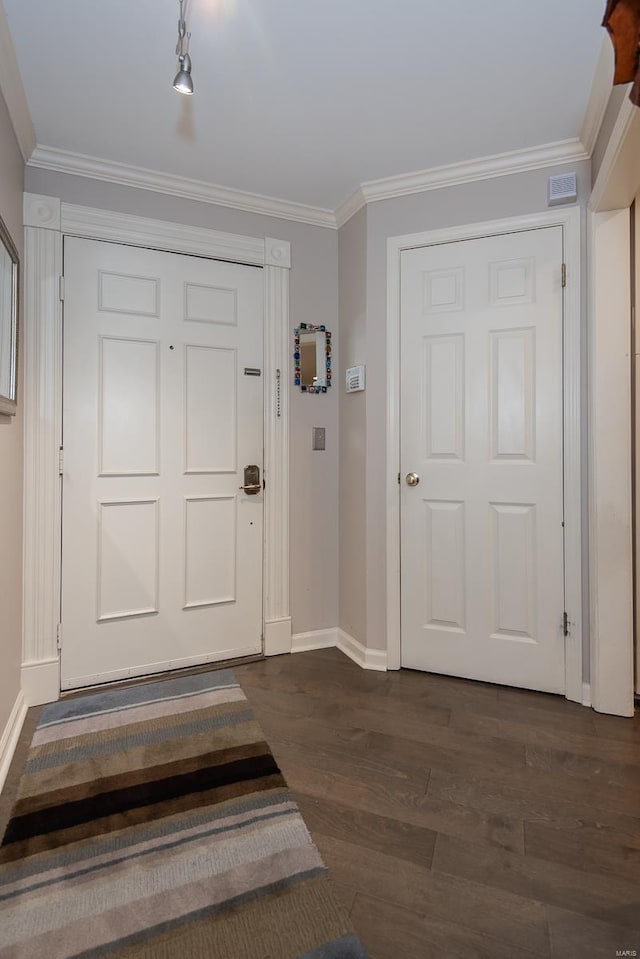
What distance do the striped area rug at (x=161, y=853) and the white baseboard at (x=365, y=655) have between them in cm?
75

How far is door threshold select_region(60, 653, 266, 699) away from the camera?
87.1 inches

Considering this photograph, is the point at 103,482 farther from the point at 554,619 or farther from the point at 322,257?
the point at 554,619

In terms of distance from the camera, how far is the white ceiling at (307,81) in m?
1.52

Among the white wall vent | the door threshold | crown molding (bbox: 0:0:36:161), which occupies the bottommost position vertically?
the door threshold

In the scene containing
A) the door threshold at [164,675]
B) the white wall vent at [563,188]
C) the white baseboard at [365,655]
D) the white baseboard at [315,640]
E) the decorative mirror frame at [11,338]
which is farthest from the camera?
the white baseboard at [315,640]

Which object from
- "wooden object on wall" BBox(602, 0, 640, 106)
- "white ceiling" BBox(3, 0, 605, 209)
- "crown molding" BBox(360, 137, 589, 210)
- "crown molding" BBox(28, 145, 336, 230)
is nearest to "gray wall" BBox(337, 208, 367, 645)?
"crown molding" BBox(360, 137, 589, 210)

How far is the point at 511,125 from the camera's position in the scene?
2010mm

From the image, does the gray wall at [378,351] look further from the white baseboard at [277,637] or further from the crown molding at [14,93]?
the crown molding at [14,93]

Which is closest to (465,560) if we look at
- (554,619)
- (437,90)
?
(554,619)

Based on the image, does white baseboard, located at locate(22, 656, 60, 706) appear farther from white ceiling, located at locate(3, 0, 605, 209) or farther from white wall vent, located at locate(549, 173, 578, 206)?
white wall vent, located at locate(549, 173, 578, 206)

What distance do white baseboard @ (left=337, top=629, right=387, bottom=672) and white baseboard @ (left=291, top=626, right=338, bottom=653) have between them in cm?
12

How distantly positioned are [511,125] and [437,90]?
0.39 meters

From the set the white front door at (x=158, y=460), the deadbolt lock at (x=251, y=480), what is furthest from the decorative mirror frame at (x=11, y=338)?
the deadbolt lock at (x=251, y=480)

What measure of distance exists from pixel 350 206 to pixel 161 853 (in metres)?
2.81
